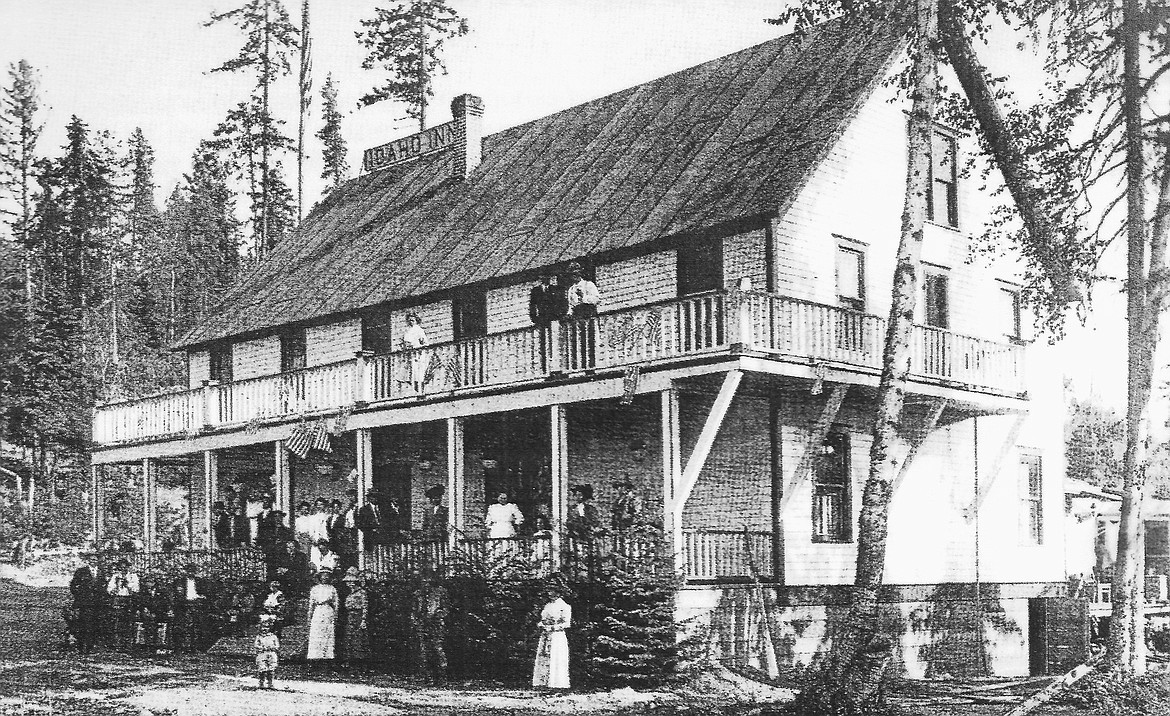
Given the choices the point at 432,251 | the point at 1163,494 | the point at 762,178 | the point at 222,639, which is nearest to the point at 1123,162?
the point at 762,178

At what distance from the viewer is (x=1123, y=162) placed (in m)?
19.2

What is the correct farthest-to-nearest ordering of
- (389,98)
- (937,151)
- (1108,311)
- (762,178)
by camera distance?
(389,98) < (1108,311) < (937,151) < (762,178)

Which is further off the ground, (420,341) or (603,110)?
(603,110)

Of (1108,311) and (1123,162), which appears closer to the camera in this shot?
(1123,162)

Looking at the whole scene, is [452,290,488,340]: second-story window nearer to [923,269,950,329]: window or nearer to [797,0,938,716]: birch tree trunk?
[923,269,950,329]: window

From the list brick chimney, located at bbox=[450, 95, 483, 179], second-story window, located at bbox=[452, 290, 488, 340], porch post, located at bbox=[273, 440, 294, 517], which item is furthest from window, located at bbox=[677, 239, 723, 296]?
brick chimney, located at bbox=[450, 95, 483, 179]

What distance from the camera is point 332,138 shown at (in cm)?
4650

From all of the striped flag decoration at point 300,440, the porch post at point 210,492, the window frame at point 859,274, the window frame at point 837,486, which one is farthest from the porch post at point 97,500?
the window frame at point 859,274

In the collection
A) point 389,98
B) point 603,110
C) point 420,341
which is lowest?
point 420,341

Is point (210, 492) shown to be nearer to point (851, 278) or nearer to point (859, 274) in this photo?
point (851, 278)

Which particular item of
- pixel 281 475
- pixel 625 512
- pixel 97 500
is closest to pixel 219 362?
pixel 97 500

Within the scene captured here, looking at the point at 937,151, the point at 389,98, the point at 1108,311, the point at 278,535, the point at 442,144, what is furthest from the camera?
the point at 389,98

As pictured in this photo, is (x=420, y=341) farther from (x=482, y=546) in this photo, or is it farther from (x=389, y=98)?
Result: (x=389, y=98)

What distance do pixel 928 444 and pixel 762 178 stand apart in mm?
6060
